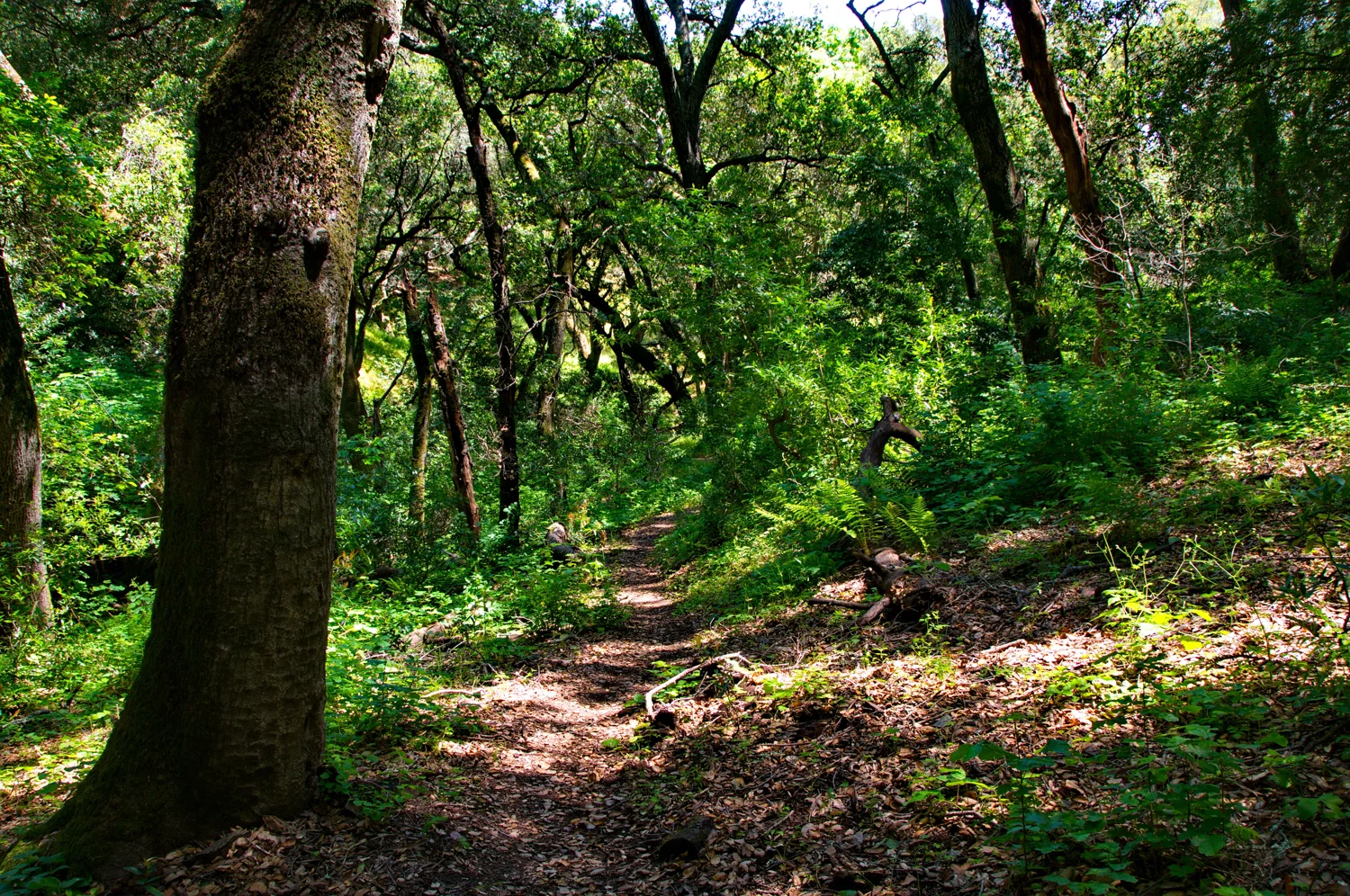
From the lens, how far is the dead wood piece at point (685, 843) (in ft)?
10.8

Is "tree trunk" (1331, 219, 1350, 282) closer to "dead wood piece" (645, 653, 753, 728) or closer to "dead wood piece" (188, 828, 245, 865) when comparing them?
"dead wood piece" (645, 653, 753, 728)

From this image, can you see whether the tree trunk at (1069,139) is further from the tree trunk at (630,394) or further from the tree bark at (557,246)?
the tree trunk at (630,394)

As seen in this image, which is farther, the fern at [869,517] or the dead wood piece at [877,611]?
the fern at [869,517]

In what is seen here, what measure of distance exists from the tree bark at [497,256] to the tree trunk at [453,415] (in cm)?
64

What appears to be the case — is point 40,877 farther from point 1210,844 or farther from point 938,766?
point 1210,844

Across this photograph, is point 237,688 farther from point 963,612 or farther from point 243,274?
point 963,612

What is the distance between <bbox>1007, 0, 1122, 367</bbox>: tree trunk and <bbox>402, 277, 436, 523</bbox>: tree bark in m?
10.6

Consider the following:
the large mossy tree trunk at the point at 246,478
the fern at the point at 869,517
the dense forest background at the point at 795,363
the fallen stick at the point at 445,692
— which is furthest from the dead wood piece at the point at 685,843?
the fern at the point at 869,517

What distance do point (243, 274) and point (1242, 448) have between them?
7.07m

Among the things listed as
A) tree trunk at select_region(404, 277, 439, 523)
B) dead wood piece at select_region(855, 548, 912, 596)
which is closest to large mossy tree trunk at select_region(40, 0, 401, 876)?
dead wood piece at select_region(855, 548, 912, 596)

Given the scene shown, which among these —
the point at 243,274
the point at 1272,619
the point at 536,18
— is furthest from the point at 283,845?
the point at 536,18

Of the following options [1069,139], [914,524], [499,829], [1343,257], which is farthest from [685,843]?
[1343,257]

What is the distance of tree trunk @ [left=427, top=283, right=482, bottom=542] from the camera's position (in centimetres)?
1158

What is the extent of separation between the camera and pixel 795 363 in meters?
9.62
